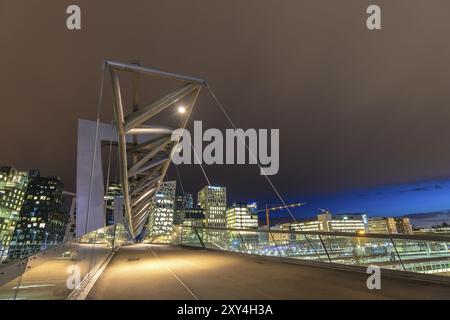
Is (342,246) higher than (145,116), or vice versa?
(145,116)

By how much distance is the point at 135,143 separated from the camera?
22.1 metres

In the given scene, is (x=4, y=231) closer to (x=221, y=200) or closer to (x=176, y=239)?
(x=176, y=239)

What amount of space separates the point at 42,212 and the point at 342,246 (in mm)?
154880

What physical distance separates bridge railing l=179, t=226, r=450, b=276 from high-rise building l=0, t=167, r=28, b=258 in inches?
4163

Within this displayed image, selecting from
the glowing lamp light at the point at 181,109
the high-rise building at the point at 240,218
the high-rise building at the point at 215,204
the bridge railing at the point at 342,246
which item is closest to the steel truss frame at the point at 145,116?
the glowing lamp light at the point at 181,109

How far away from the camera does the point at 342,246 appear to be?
9.23 meters

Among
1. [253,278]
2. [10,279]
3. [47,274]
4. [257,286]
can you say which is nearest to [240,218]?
[253,278]

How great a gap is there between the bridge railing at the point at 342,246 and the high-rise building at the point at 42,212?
137389mm

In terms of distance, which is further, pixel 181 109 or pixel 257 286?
pixel 181 109

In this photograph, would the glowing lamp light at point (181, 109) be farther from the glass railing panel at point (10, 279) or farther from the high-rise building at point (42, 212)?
the high-rise building at point (42, 212)

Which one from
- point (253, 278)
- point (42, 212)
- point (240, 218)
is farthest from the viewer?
point (240, 218)

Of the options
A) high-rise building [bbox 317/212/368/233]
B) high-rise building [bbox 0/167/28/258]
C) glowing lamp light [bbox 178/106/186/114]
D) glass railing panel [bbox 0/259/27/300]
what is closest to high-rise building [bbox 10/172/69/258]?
high-rise building [bbox 0/167/28/258]

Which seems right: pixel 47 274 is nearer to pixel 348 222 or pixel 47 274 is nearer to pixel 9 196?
pixel 9 196

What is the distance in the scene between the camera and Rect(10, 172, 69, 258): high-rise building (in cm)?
12494
